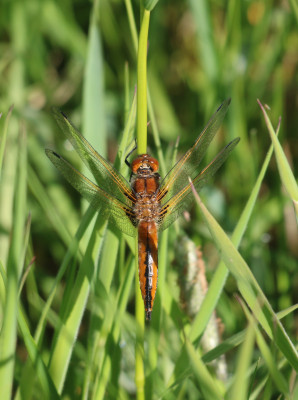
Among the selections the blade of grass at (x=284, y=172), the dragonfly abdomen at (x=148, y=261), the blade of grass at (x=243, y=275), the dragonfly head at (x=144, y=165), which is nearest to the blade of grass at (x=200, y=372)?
the blade of grass at (x=243, y=275)

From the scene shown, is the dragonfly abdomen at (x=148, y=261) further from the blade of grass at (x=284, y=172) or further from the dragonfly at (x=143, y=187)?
Answer: the blade of grass at (x=284, y=172)

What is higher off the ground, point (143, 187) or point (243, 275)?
point (143, 187)

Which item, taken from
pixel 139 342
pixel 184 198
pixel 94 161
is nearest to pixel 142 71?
pixel 94 161

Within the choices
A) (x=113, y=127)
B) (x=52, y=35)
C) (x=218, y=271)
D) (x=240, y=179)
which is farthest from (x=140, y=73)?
(x=52, y=35)

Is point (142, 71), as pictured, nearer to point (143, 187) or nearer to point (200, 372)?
point (143, 187)

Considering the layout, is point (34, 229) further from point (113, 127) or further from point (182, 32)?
point (182, 32)

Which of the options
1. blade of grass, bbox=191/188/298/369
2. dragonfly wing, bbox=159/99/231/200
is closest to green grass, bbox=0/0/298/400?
blade of grass, bbox=191/188/298/369
